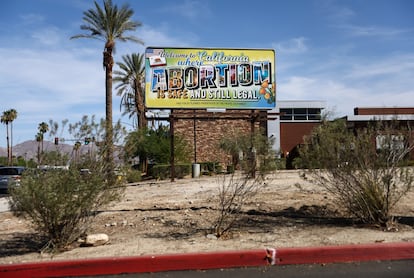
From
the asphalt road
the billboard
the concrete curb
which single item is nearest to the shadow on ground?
the concrete curb

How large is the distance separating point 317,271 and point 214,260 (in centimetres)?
140

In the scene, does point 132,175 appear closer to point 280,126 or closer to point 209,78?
point 209,78

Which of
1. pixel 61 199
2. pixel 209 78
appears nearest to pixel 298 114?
pixel 209 78

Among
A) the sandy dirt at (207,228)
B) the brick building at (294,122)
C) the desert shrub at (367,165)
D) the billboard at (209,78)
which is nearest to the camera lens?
the sandy dirt at (207,228)

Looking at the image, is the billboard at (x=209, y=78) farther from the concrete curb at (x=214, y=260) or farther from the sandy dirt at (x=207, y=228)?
the concrete curb at (x=214, y=260)

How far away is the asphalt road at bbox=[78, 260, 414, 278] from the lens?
5.68 metres

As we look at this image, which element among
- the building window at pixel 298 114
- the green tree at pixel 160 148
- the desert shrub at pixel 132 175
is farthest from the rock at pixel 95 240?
the building window at pixel 298 114

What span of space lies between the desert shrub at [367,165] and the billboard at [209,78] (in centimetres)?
1232

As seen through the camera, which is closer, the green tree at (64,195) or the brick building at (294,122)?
the green tree at (64,195)

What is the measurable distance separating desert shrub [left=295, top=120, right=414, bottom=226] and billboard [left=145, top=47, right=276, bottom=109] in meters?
12.3

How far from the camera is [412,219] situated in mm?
8352

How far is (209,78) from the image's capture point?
2025 cm

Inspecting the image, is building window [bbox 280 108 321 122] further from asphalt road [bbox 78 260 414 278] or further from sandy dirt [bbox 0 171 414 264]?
asphalt road [bbox 78 260 414 278]

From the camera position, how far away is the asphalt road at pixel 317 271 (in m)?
5.68
